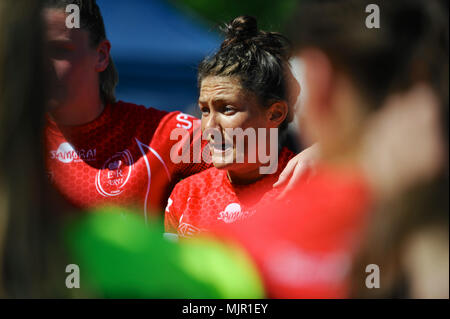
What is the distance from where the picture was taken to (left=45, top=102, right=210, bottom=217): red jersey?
1.98 m

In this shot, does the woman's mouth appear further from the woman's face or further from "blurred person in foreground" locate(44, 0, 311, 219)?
"blurred person in foreground" locate(44, 0, 311, 219)

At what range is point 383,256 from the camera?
27.2 inches

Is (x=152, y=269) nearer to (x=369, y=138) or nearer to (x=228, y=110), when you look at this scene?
(x=369, y=138)

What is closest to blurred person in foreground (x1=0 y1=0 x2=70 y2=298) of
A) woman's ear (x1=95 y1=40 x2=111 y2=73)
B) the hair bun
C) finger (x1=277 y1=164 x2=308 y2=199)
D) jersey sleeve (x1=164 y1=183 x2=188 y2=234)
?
finger (x1=277 y1=164 x2=308 y2=199)

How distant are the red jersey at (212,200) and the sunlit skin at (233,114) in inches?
2.5

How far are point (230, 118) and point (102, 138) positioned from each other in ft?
2.09

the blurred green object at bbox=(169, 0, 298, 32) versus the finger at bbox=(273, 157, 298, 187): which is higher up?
→ the blurred green object at bbox=(169, 0, 298, 32)

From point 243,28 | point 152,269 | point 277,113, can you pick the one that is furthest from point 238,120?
point 152,269

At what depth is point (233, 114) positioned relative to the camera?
5.81 ft

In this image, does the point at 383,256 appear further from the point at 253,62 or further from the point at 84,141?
the point at 84,141

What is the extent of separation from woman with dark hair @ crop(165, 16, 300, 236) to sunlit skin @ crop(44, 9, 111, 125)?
48 cm

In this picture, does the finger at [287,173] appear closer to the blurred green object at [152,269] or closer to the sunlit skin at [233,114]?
the sunlit skin at [233,114]
